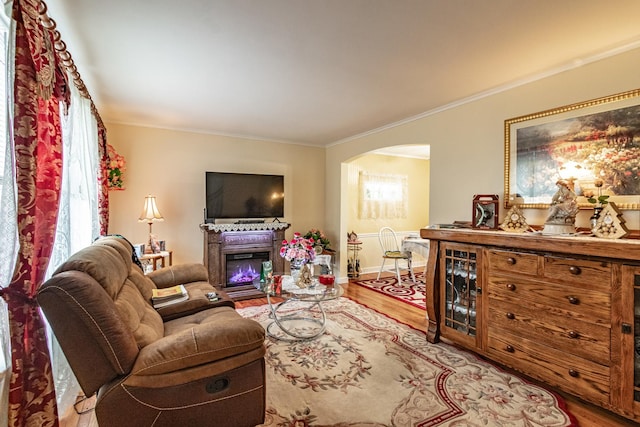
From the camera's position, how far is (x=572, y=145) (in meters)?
2.46

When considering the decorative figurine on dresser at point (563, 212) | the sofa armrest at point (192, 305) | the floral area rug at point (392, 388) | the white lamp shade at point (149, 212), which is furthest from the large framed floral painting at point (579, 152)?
the white lamp shade at point (149, 212)

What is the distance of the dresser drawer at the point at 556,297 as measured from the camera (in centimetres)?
190

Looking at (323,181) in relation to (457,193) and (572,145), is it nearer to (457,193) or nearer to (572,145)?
(457,193)

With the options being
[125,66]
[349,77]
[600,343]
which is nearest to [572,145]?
[600,343]

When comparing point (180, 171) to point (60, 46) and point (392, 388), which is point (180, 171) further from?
point (392, 388)

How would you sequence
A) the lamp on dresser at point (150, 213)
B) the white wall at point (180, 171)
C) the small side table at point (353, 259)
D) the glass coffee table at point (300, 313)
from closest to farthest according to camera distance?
the glass coffee table at point (300, 313), the lamp on dresser at point (150, 213), the white wall at point (180, 171), the small side table at point (353, 259)

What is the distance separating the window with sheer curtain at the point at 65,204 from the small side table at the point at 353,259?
13.0 ft

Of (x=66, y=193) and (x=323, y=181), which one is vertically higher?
(x=323, y=181)

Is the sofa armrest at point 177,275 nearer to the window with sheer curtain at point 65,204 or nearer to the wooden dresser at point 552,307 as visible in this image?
the window with sheer curtain at point 65,204

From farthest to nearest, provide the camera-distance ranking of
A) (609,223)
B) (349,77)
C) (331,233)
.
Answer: (331,233) < (349,77) < (609,223)

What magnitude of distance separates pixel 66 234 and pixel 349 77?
2.52 metres

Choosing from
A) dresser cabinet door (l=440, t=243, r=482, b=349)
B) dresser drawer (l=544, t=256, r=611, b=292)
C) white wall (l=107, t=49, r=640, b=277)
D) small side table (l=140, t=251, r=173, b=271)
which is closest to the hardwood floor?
dresser cabinet door (l=440, t=243, r=482, b=349)

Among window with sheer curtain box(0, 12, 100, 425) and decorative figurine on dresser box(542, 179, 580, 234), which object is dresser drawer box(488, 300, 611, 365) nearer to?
decorative figurine on dresser box(542, 179, 580, 234)

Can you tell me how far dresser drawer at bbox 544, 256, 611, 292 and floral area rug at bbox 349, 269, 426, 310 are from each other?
204 centimetres
